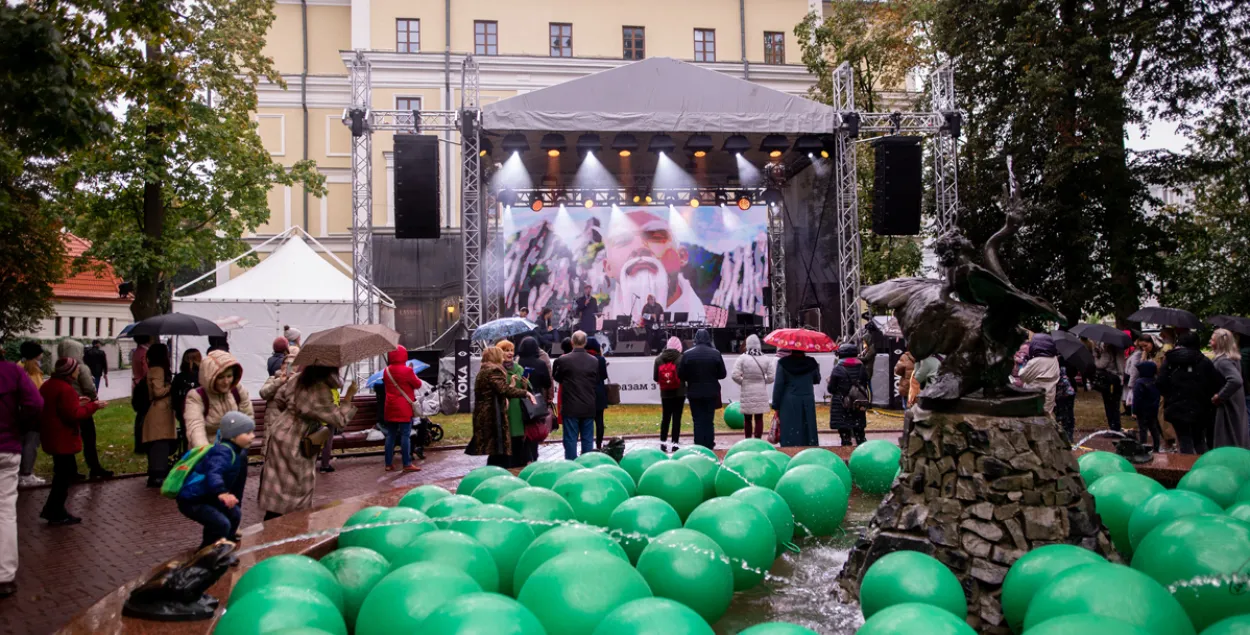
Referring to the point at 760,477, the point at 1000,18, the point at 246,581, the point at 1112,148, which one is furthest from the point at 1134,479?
the point at 1000,18

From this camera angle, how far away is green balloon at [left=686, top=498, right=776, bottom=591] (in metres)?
4.94

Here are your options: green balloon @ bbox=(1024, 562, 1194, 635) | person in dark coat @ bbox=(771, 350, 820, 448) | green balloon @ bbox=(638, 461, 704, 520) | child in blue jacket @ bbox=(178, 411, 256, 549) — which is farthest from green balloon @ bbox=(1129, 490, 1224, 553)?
child in blue jacket @ bbox=(178, 411, 256, 549)

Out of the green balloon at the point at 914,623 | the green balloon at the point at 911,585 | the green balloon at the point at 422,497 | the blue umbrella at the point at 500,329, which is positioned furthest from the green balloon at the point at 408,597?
the blue umbrella at the point at 500,329

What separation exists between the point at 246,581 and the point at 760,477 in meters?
3.89

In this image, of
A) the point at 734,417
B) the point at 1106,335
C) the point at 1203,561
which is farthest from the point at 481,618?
the point at 1106,335

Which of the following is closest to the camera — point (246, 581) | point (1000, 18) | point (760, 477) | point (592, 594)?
point (592, 594)

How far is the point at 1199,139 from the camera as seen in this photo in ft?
68.5

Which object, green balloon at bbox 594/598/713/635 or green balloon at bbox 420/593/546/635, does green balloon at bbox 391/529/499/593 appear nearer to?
green balloon at bbox 420/593/546/635

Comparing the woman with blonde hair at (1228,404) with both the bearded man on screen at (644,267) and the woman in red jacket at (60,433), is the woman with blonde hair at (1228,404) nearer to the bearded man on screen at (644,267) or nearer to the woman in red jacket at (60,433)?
the woman in red jacket at (60,433)

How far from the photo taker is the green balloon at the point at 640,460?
7.11 m

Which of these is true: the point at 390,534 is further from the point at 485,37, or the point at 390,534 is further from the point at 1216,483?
the point at 485,37

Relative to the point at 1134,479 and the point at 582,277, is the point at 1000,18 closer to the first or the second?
the point at 582,277

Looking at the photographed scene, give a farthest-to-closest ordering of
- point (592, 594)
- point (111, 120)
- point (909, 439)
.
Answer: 1. point (111, 120)
2. point (909, 439)
3. point (592, 594)

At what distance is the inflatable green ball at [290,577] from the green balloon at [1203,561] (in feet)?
12.3
